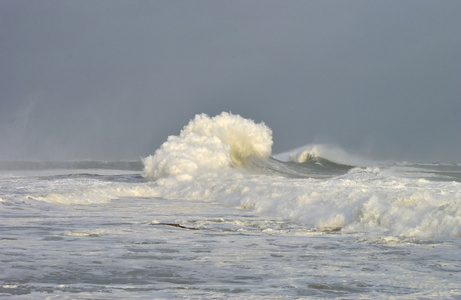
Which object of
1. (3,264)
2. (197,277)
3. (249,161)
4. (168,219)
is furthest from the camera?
(249,161)

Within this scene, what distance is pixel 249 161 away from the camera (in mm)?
31609

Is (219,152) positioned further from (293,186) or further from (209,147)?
(293,186)

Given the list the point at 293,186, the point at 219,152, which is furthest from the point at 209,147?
the point at 293,186

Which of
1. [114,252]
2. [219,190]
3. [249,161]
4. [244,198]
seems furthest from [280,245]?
[249,161]

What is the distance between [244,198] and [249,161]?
1683 cm

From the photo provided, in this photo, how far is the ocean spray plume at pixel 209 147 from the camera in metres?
26.5

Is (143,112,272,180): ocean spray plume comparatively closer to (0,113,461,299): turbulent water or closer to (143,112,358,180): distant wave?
(143,112,358,180): distant wave

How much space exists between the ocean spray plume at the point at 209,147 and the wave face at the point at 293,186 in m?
0.04

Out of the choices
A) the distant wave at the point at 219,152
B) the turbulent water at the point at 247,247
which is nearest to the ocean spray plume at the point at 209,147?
the distant wave at the point at 219,152

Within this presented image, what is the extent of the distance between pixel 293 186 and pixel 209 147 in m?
13.8

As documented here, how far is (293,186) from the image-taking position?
15.1 meters

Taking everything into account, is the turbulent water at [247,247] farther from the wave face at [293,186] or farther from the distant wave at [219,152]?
the distant wave at [219,152]

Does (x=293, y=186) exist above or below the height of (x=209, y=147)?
below

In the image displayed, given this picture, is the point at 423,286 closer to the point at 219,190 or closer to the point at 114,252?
the point at 114,252
